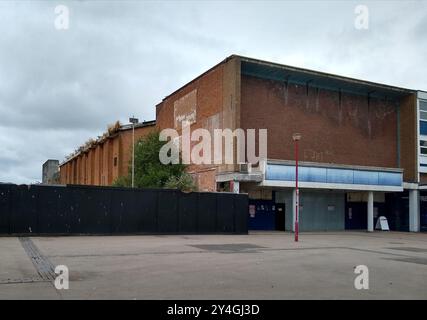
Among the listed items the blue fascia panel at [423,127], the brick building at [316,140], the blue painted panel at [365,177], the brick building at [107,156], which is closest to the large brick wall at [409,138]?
the brick building at [316,140]

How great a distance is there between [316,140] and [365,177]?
5217 mm

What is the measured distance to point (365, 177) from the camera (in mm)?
38969

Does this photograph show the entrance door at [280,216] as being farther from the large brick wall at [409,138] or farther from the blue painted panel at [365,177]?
the large brick wall at [409,138]

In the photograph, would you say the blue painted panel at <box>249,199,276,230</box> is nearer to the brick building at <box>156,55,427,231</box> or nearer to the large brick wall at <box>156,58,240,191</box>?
the brick building at <box>156,55,427,231</box>

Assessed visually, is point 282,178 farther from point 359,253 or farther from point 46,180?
point 46,180

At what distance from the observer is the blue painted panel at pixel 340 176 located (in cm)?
3694

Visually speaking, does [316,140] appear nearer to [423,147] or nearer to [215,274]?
[423,147]

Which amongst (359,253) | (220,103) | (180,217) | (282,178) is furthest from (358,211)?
(359,253)

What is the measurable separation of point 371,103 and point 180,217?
25.0 meters

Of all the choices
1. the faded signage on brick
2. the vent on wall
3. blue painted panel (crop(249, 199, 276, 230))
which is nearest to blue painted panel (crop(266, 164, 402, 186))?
the vent on wall

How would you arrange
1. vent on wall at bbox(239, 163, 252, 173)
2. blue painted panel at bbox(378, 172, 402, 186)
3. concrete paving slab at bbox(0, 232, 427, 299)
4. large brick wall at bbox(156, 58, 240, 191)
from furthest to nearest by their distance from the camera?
blue painted panel at bbox(378, 172, 402, 186) → large brick wall at bbox(156, 58, 240, 191) → vent on wall at bbox(239, 163, 252, 173) → concrete paving slab at bbox(0, 232, 427, 299)

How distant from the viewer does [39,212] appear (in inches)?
973

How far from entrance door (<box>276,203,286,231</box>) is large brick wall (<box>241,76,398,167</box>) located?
3.95 m

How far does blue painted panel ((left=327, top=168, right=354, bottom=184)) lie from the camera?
36944 mm
